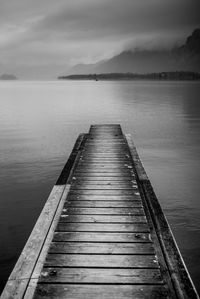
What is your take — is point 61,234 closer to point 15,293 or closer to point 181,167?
point 15,293

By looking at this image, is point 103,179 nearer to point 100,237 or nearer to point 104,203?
point 104,203

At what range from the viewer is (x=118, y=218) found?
22.3ft

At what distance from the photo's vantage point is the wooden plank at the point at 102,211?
7031 mm

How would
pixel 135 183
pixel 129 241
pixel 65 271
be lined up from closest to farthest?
pixel 65 271 → pixel 129 241 → pixel 135 183

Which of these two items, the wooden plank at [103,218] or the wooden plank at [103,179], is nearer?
the wooden plank at [103,218]

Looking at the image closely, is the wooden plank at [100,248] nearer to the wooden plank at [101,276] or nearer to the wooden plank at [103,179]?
the wooden plank at [101,276]

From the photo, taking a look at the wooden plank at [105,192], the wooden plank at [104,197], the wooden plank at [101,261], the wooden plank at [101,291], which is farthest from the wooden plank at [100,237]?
the wooden plank at [105,192]

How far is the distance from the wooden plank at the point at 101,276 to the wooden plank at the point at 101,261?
4.0 inches

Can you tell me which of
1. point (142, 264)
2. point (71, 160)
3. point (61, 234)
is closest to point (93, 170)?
point (71, 160)

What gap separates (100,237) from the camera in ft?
19.7

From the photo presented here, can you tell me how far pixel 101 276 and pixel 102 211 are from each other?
231cm

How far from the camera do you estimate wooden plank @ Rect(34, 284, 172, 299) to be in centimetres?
451

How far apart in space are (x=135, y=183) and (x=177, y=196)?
414 cm

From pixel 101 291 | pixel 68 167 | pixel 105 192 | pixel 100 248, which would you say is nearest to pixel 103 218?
pixel 100 248
